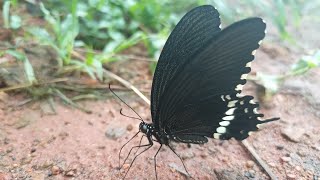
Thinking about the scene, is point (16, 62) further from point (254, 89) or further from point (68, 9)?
point (254, 89)

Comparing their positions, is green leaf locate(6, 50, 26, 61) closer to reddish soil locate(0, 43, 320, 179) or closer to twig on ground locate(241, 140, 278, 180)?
reddish soil locate(0, 43, 320, 179)

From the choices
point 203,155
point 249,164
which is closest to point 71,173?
point 203,155

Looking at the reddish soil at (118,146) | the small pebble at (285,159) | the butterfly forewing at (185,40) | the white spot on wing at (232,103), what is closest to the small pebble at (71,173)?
the reddish soil at (118,146)

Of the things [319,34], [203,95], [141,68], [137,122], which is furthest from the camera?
[319,34]

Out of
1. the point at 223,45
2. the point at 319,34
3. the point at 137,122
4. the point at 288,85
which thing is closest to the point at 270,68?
the point at 288,85

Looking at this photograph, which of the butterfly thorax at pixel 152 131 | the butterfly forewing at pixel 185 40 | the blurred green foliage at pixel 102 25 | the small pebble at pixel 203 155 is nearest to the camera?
the butterfly forewing at pixel 185 40

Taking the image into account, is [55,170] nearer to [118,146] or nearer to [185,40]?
[118,146]

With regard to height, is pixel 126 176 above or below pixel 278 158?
below

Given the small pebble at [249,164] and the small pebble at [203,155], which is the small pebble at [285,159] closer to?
the small pebble at [249,164]
